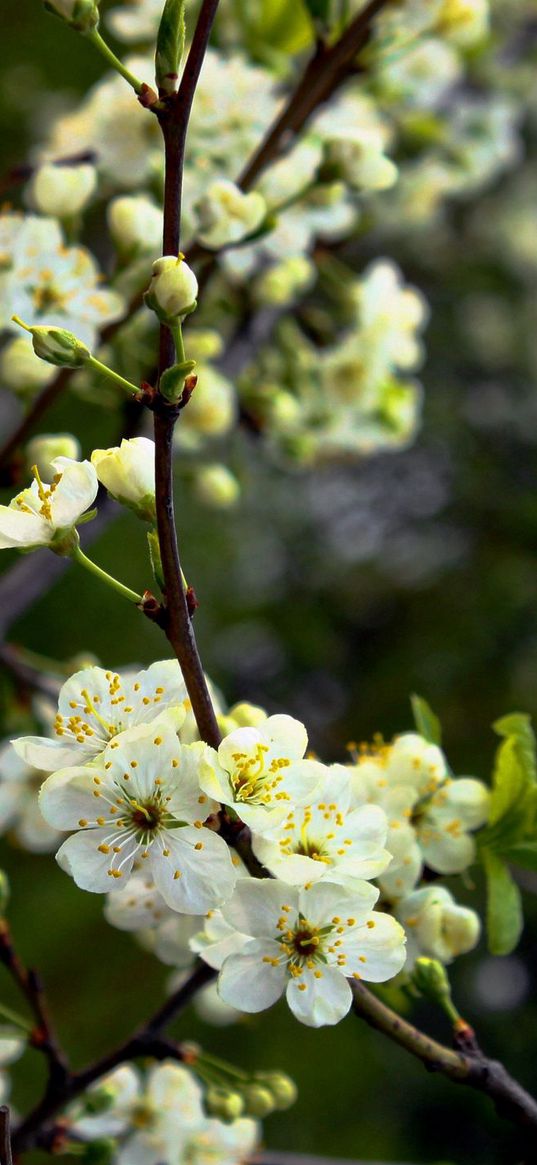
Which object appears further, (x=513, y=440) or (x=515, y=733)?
(x=513, y=440)

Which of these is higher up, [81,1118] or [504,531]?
[504,531]

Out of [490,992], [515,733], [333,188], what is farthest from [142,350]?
[490,992]

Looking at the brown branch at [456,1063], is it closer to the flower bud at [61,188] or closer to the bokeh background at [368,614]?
the flower bud at [61,188]

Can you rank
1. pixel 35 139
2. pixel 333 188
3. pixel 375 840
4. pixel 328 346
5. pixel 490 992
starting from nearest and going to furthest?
pixel 375 840 → pixel 333 188 → pixel 328 346 → pixel 490 992 → pixel 35 139

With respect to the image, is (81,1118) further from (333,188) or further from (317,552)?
(317,552)

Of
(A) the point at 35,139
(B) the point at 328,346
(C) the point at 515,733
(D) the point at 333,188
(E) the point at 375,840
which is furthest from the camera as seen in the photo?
(A) the point at 35,139

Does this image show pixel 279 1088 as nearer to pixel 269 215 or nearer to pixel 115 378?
pixel 115 378
